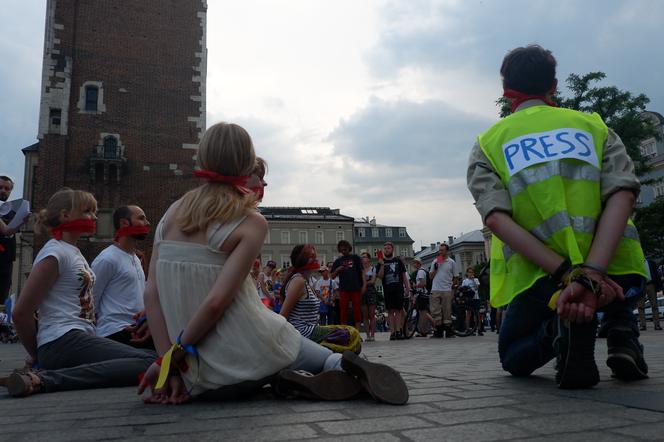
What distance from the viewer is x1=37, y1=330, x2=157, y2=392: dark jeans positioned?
3738 mm

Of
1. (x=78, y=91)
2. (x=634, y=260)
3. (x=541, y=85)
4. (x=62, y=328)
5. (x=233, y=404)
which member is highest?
(x=78, y=91)

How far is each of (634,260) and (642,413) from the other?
1064 millimetres

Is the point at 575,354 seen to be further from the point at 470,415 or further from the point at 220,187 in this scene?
the point at 220,187

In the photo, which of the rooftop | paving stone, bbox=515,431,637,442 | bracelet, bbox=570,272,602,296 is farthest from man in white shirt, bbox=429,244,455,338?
the rooftop

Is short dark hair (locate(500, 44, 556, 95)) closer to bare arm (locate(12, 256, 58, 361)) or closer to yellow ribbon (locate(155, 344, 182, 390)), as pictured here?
yellow ribbon (locate(155, 344, 182, 390))

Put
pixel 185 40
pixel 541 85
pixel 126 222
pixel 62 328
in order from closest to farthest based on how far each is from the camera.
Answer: pixel 541 85 → pixel 62 328 → pixel 126 222 → pixel 185 40

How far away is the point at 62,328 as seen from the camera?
393 centimetres

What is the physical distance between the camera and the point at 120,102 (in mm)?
27031

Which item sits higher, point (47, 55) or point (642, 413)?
point (47, 55)

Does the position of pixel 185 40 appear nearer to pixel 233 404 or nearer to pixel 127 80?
pixel 127 80

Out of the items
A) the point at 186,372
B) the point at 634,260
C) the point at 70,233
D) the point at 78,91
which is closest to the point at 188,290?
the point at 186,372

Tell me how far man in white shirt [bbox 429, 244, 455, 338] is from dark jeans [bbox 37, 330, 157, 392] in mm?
9591

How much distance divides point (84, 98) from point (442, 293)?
21.3 m

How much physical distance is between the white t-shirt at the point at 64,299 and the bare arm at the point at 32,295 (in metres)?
0.04
